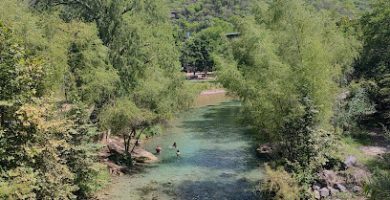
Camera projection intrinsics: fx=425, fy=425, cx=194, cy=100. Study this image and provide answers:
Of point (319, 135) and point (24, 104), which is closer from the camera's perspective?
point (24, 104)

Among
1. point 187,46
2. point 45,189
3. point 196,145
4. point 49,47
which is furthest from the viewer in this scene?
point 187,46

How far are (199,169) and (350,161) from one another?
10728mm

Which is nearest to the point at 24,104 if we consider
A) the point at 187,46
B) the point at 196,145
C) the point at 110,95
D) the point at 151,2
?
the point at 110,95

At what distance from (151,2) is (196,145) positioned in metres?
13.4

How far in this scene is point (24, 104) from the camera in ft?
56.1

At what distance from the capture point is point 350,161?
26.0 m

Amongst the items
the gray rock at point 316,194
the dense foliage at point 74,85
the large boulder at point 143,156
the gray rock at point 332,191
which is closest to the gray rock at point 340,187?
the gray rock at point 332,191

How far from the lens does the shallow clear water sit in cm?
2647

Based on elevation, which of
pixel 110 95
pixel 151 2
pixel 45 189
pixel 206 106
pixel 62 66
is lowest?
pixel 206 106

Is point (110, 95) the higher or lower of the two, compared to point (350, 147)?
higher

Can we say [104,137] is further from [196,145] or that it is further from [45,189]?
[45,189]

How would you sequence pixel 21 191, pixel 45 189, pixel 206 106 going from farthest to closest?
pixel 206 106
pixel 45 189
pixel 21 191

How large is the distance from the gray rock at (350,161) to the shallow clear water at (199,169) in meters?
5.86

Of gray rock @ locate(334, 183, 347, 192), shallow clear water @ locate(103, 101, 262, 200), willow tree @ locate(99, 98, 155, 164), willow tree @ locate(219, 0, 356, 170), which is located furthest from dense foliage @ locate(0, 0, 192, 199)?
gray rock @ locate(334, 183, 347, 192)
